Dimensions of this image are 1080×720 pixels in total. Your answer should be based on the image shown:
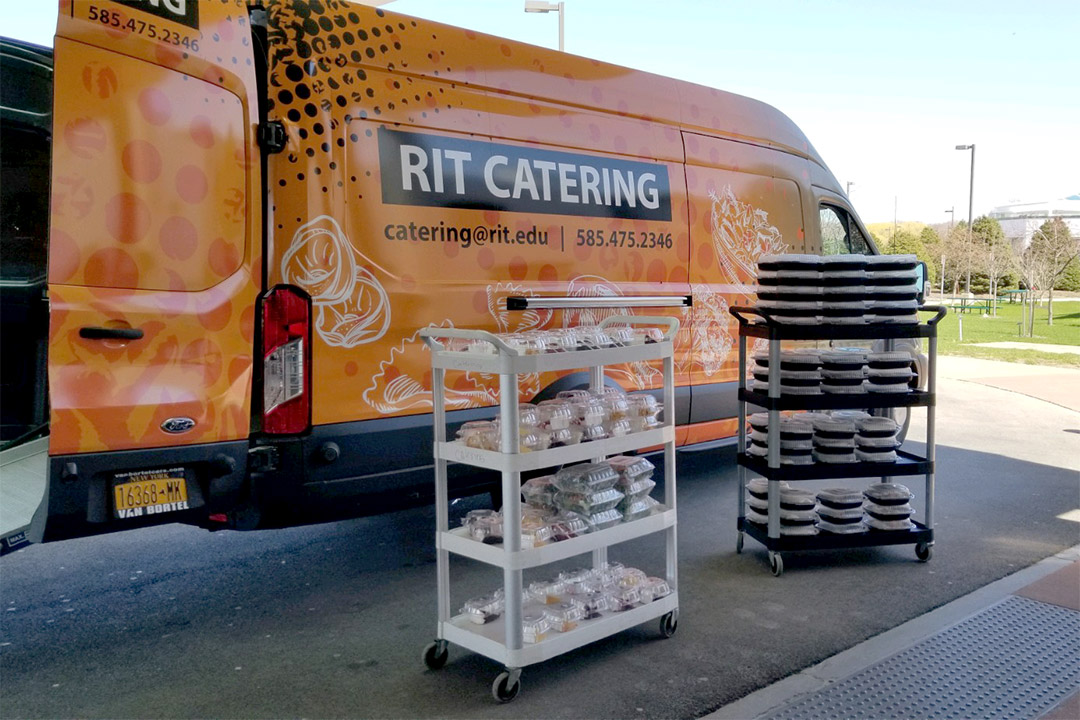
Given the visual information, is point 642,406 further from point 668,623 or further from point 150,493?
point 150,493

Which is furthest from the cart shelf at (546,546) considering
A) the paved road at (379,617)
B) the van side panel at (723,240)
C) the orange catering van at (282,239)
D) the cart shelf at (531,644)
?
the van side panel at (723,240)

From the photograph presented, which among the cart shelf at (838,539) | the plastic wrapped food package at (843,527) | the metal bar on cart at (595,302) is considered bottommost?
the cart shelf at (838,539)

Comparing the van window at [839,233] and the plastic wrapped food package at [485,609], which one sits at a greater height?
the van window at [839,233]

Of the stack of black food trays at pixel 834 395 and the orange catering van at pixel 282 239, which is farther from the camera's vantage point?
the stack of black food trays at pixel 834 395

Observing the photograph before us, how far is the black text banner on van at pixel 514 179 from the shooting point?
4633 mm

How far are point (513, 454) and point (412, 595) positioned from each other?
1721mm

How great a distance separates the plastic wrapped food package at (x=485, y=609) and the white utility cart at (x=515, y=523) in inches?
1.0

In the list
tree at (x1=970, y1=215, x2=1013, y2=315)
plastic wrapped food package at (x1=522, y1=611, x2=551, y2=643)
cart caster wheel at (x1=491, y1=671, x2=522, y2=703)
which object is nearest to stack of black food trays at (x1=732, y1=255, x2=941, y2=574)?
plastic wrapped food package at (x1=522, y1=611, x2=551, y2=643)

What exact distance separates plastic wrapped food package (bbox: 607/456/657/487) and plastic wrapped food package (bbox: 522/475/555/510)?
0.31m

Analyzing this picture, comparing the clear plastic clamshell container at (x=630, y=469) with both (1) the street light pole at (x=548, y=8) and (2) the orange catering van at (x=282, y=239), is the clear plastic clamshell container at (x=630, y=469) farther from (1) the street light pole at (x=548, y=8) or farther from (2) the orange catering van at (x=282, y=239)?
(1) the street light pole at (x=548, y=8)

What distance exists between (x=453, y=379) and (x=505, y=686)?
5.82 feet

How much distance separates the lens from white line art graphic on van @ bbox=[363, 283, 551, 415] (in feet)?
14.9

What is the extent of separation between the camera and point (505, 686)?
11.6 feet

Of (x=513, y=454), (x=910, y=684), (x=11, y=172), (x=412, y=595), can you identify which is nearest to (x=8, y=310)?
(x=11, y=172)
